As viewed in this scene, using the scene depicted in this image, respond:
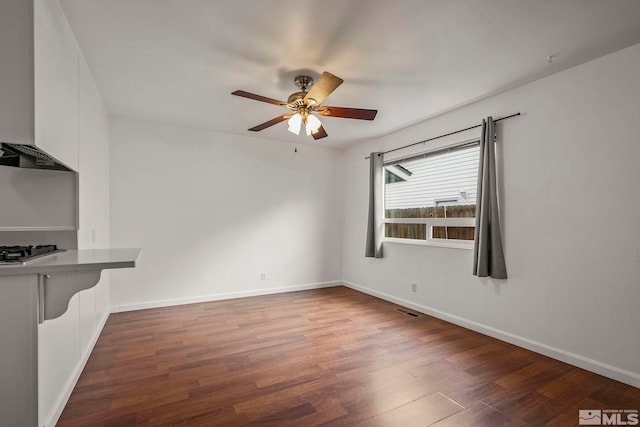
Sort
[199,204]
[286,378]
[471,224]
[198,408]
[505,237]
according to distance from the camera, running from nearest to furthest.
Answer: [198,408] < [286,378] < [505,237] < [471,224] < [199,204]

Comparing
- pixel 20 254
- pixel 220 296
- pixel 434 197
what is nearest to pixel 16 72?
pixel 20 254

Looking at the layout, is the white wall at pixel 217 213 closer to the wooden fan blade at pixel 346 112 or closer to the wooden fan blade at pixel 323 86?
the wooden fan blade at pixel 346 112

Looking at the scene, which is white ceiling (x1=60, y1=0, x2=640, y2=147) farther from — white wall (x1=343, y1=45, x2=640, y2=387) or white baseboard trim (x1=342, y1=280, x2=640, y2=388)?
white baseboard trim (x1=342, y1=280, x2=640, y2=388)

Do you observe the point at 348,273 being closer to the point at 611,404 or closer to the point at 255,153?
the point at 255,153

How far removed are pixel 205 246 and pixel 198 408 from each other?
2.81 meters

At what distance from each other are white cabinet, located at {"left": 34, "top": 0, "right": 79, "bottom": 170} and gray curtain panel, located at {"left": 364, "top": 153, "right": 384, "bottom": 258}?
3.70 meters

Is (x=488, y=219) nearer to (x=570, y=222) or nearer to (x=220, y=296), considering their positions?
(x=570, y=222)

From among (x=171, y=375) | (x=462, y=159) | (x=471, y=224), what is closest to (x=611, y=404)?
(x=471, y=224)

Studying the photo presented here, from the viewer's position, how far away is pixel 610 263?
2.46 m

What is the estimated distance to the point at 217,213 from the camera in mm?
4633

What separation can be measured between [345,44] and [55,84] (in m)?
1.93

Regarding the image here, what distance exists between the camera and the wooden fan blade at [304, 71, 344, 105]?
7.42 feet

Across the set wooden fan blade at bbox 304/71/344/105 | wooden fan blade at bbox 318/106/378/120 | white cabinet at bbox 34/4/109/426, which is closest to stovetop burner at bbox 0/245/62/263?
white cabinet at bbox 34/4/109/426

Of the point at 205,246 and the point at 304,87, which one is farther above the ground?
the point at 304,87
